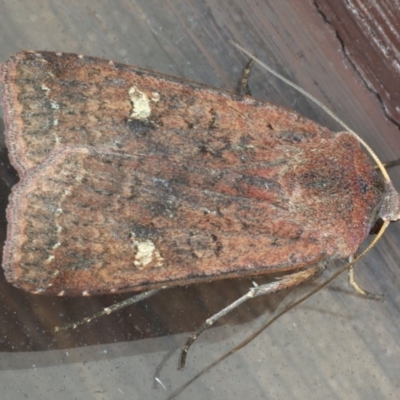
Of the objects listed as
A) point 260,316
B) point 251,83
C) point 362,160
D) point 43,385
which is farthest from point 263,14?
point 43,385

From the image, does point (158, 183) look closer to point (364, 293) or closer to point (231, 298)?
point (231, 298)

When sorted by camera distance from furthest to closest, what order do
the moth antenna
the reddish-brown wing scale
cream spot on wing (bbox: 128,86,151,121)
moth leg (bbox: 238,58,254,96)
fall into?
moth leg (bbox: 238,58,254,96), the moth antenna, cream spot on wing (bbox: 128,86,151,121), the reddish-brown wing scale

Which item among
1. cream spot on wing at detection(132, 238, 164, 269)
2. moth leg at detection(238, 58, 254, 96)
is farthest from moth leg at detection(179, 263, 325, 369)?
moth leg at detection(238, 58, 254, 96)

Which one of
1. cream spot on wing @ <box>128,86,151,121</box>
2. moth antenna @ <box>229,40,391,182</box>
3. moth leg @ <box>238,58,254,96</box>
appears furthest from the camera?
moth leg @ <box>238,58,254,96</box>

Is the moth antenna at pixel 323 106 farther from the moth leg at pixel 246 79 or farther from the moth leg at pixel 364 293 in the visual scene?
the moth leg at pixel 364 293

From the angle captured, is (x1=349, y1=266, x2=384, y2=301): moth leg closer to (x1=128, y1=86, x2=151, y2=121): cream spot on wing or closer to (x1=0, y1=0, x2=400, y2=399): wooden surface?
(x1=0, y1=0, x2=400, y2=399): wooden surface

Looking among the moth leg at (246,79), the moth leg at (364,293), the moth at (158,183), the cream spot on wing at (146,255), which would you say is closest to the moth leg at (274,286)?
the moth at (158,183)

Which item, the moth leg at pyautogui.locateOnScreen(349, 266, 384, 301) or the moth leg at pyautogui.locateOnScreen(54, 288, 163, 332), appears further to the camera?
the moth leg at pyautogui.locateOnScreen(349, 266, 384, 301)
